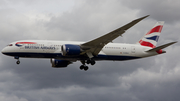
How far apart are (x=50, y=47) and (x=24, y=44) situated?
12.9 ft

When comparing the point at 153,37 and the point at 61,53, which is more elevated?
the point at 153,37

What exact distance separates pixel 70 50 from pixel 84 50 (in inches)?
104

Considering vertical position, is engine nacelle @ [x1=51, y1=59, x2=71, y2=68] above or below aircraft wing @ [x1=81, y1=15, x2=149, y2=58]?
below

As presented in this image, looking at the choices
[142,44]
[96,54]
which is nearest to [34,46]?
[96,54]

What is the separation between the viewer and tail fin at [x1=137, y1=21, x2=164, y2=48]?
51631 mm

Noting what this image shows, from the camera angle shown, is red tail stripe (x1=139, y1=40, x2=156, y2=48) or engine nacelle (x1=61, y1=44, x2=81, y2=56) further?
red tail stripe (x1=139, y1=40, x2=156, y2=48)

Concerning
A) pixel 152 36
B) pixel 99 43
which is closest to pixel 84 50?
pixel 99 43

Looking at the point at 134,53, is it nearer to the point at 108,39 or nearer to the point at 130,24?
the point at 108,39

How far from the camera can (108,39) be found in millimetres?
42719

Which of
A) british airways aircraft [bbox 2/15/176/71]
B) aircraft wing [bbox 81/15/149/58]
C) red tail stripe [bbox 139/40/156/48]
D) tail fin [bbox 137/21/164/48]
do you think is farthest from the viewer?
tail fin [bbox 137/21/164/48]

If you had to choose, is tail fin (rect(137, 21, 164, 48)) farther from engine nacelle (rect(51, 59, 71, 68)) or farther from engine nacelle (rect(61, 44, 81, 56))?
engine nacelle (rect(61, 44, 81, 56))

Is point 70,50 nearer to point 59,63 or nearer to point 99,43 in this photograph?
point 99,43

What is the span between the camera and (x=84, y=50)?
43875 millimetres

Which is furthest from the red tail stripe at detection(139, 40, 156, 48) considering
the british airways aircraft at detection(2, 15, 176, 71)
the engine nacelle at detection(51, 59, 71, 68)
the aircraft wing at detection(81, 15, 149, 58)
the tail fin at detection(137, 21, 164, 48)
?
the engine nacelle at detection(51, 59, 71, 68)
